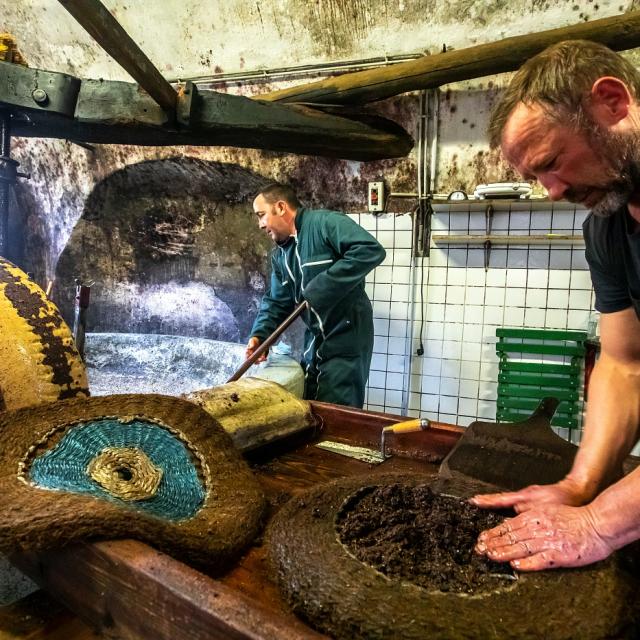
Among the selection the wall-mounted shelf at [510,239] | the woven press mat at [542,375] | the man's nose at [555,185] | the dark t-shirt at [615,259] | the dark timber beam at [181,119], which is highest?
the dark timber beam at [181,119]

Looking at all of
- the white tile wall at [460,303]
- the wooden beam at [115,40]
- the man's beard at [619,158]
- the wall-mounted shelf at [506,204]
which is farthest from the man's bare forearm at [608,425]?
the wooden beam at [115,40]

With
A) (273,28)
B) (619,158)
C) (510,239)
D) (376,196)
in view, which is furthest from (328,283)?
(273,28)

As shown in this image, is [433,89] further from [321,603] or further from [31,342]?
[321,603]

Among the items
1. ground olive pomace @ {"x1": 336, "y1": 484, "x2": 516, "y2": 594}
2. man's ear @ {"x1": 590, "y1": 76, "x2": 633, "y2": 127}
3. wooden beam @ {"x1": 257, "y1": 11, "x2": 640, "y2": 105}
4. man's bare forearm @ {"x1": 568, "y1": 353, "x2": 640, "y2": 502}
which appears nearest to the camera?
ground olive pomace @ {"x1": 336, "y1": 484, "x2": 516, "y2": 594}

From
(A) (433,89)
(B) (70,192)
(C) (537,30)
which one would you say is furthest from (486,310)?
(B) (70,192)

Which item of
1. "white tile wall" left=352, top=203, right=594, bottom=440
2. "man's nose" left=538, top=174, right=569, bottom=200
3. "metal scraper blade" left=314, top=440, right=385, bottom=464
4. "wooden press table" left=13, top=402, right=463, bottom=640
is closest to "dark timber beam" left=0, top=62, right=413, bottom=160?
"white tile wall" left=352, top=203, right=594, bottom=440

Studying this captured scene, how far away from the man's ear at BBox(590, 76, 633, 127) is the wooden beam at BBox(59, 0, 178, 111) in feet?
6.69

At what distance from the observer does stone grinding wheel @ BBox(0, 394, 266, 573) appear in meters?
0.84

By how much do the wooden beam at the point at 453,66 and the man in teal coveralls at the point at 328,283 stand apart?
2.69 ft

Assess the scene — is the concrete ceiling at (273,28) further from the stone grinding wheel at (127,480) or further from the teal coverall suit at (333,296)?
the stone grinding wheel at (127,480)

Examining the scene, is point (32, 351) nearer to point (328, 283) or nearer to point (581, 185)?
point (581, 185)

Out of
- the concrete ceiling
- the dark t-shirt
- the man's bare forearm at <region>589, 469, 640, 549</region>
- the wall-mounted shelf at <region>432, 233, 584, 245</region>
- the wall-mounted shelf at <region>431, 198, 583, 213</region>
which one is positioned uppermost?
the concrete ceiling

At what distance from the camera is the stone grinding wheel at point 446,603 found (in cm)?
70

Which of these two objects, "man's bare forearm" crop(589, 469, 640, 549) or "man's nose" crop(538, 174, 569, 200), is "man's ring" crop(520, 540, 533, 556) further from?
"man's nose" crop(538, 174, 569, 200)
